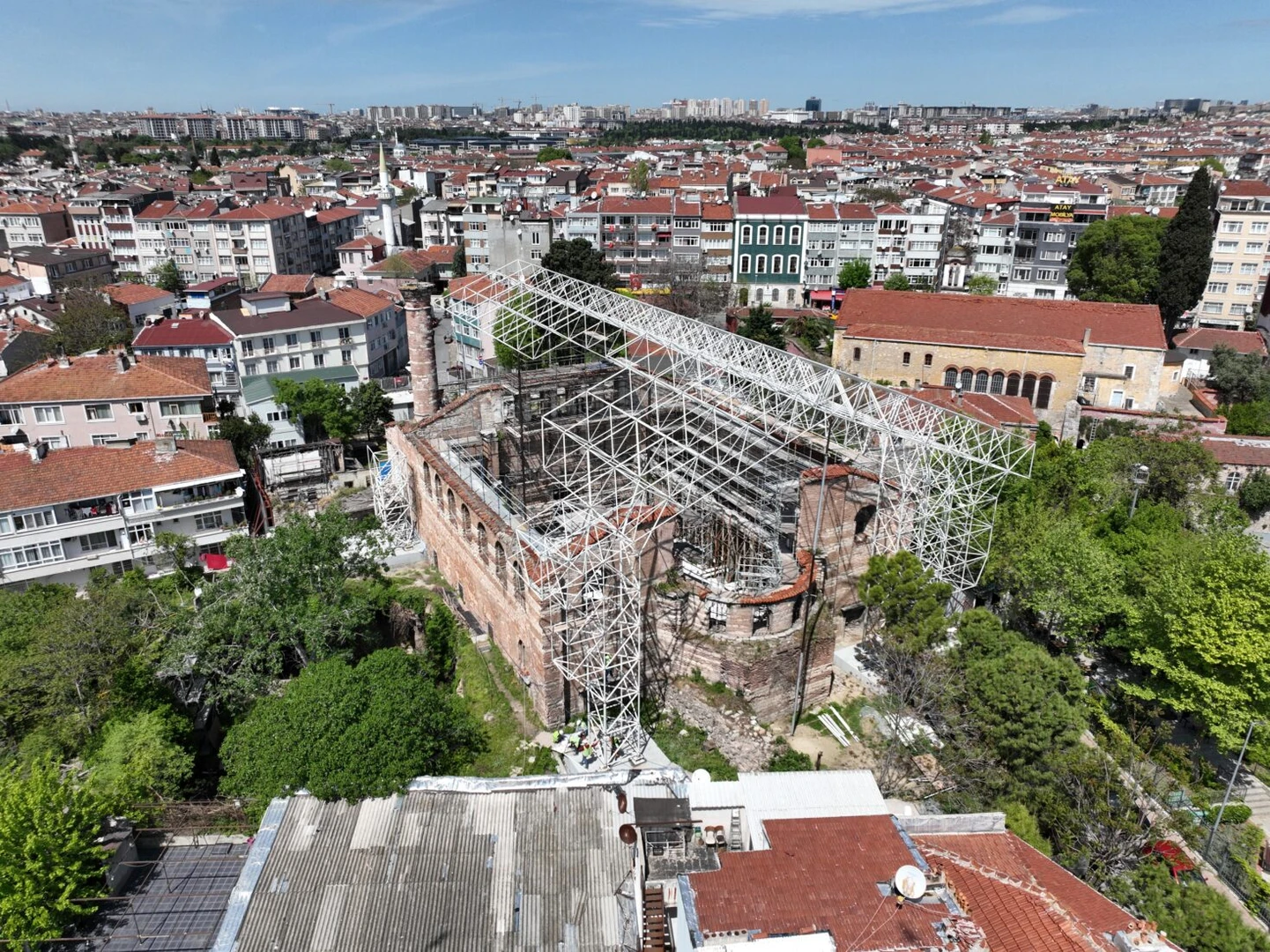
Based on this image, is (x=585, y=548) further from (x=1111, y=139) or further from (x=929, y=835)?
(x=1111, y=139)

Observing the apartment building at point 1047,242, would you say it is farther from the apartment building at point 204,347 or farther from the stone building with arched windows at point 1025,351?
the apartment building at point 204,347

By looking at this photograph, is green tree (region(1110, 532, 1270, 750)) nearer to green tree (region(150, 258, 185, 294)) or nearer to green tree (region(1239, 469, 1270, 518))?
green tree (region(1239, 469, 1270, 518))

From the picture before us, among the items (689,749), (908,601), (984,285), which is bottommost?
(689,749)

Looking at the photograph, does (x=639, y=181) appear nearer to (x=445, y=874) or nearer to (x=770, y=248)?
(x=770, y=248)

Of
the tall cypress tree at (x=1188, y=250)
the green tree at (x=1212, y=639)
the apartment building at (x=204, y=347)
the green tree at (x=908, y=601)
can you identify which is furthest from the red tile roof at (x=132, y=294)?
the tall cypress tree at (x=1188, y=250)

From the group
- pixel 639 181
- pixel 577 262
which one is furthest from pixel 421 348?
pixel 639 181

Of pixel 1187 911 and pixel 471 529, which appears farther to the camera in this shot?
pixel 471 529

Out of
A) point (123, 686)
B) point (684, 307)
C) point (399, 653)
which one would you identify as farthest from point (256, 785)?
point (684, 307)
